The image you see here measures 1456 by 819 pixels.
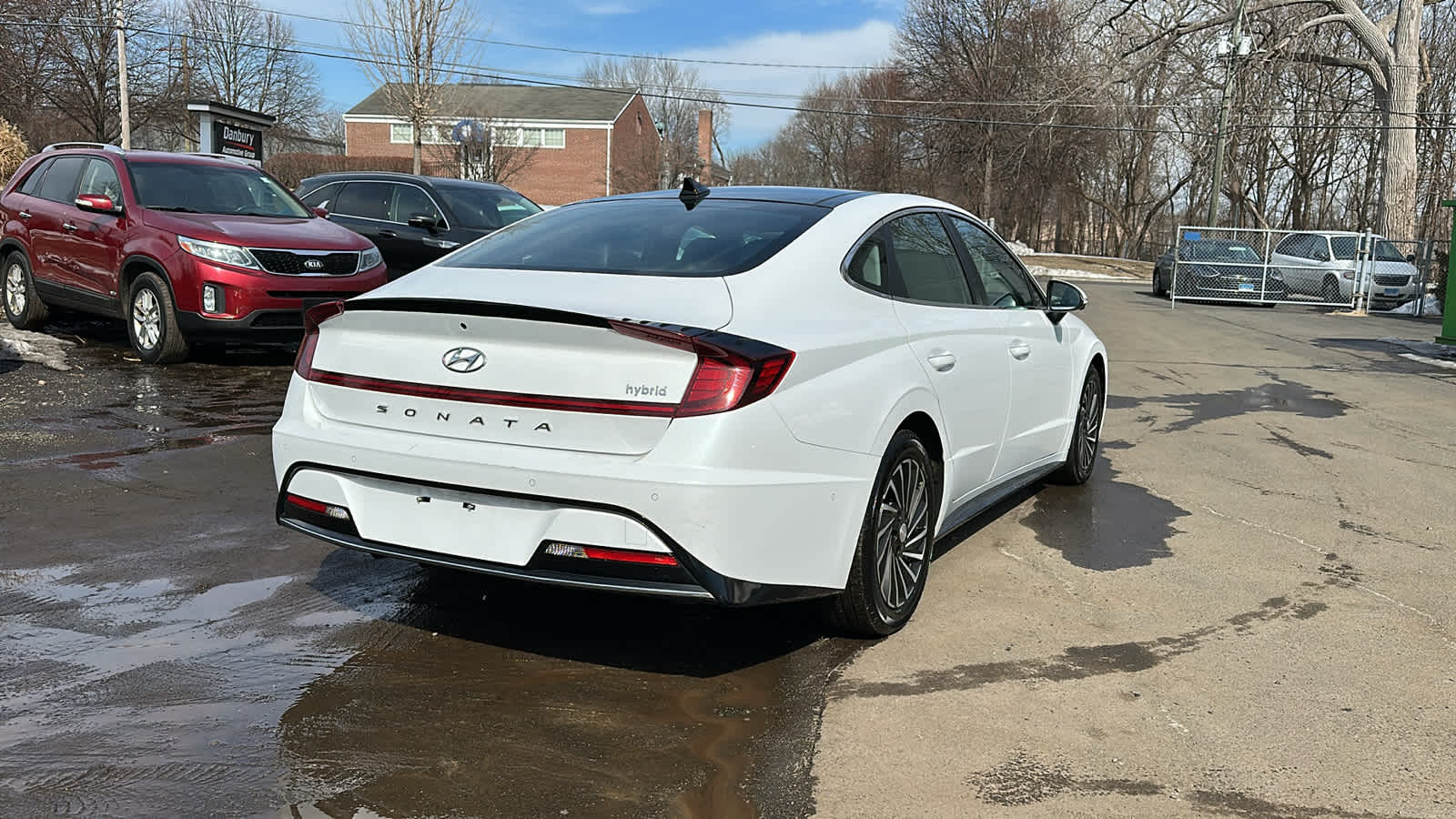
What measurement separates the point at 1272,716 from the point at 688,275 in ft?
7.55

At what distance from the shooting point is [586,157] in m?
58.7

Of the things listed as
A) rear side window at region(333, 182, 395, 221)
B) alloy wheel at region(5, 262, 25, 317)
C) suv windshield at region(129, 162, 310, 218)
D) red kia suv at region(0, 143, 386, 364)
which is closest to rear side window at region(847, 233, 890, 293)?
red kia suv at region(0, 143, 386, 364)

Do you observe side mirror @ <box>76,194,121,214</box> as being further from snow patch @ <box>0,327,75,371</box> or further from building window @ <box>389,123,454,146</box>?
building window @ <box>389,123,454,146</box>

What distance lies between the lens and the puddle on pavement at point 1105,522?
18.0 ft

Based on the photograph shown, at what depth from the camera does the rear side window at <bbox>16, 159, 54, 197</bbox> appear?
11.9 meters

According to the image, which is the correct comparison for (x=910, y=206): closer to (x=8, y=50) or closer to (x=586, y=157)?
(x=8, y=50)

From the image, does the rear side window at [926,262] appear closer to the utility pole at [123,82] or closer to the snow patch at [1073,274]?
the utility pole at [123,82]

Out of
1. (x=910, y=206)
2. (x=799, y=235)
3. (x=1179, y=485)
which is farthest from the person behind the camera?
(x=1179, y=485)

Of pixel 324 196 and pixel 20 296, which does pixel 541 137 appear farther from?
pixel 20 296

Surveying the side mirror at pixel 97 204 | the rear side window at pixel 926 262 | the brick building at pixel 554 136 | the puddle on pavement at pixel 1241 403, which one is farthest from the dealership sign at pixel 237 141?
the brick building at pixel 554 136

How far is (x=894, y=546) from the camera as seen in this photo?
4.25 meters

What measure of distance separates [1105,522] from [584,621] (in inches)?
119

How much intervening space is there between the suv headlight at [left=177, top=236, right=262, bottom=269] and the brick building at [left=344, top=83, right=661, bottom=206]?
4724 cm

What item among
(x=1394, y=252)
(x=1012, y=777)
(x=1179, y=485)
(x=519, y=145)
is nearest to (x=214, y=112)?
(x=1179, y=485)
